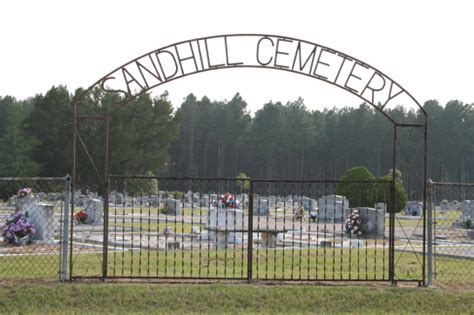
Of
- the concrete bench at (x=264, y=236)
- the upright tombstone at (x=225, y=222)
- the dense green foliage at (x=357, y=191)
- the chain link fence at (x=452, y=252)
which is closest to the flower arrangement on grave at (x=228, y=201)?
the upright tombstone at (x=225, y=222)

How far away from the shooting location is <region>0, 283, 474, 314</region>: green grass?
9.16 metres

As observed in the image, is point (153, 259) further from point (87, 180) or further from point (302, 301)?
point (87, 180)

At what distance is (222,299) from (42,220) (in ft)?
33.4

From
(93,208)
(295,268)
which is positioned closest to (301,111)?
(93,208)

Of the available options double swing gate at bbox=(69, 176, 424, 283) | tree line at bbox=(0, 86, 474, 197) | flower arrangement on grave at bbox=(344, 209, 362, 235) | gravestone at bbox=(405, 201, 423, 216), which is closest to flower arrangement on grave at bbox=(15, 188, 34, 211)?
double swing gate at bbox=(69, 176, 424, 283)

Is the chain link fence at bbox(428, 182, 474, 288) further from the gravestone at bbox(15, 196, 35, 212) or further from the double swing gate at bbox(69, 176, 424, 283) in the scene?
the gravestone at bbox(15, 196, 35, 212)

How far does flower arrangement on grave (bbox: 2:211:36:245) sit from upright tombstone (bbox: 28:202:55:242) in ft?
1.12

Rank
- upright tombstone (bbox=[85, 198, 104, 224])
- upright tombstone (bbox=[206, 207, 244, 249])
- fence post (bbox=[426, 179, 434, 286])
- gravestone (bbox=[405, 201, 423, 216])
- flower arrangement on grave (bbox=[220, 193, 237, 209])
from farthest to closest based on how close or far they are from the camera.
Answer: gravestone (bbox=[405, 201, 423, 216])
upright tombstone (bbox=[85, 198, 104, 224])
flower arrangement on grave (bbox=[220, 193, 237, 209])
upright tombstone (bbox=[206, 207, 244, 249])
fence post (bbox=[426, 179, 434, 286])

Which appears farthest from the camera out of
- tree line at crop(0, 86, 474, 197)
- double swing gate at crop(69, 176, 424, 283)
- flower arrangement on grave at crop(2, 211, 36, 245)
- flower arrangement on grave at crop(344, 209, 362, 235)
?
tree line at crop(0, 86, 474, 197)

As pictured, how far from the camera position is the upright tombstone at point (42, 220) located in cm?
1816

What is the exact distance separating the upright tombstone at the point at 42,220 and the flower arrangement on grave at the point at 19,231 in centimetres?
34

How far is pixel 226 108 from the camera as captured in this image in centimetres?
8725

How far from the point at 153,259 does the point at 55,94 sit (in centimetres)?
5060

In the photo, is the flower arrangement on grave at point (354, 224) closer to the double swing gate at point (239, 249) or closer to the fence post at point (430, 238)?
the double swing gate at point (239, 249)
